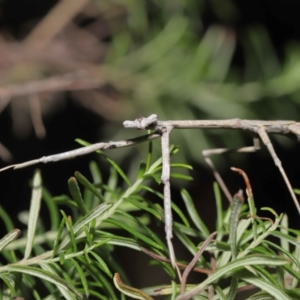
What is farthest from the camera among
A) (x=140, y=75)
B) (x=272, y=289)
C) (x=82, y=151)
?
(x=140, y=75)

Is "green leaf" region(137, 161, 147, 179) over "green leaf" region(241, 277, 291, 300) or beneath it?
over

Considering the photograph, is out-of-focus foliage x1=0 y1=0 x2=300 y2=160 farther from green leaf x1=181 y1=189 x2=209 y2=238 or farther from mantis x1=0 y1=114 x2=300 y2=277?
green leaf x1=181 y1=189 x2=209 y2=238

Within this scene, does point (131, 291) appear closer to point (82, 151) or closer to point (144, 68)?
point (82, 151)

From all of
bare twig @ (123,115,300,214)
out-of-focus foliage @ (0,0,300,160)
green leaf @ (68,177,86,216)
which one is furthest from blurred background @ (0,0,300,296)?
green leaf @ (68,177,86,216)

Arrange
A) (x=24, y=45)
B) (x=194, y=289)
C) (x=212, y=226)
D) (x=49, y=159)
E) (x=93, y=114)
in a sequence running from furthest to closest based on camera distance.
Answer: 1. (x=212, y=226)
2. (x=93, y=114)
3. (x=24, y=45)
4. (x=49, y=159)
5. (x=194, y=289)

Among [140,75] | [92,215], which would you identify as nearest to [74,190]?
[92,215]

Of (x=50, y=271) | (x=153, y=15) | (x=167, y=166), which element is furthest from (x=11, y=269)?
(x=153, y=15)

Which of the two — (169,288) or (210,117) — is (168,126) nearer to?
(169,288)
